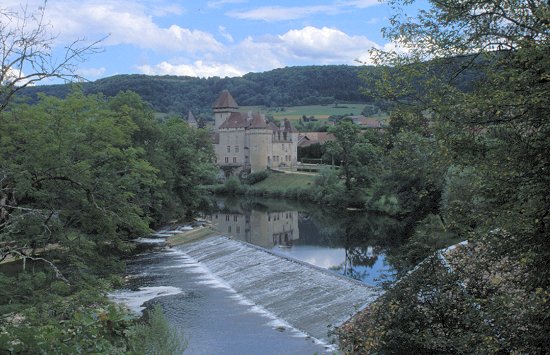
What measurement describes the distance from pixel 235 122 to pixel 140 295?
51.2 metres

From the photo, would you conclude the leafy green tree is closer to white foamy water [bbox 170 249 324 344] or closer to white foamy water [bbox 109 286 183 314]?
white foamy water [bbox 170 249 324 344]

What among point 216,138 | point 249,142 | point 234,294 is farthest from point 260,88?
point 234,294

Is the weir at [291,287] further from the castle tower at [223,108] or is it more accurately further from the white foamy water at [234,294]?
the castle tower at [223,108]

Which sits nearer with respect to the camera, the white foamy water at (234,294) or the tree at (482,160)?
the tree at (482,160)

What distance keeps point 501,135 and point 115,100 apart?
101ft

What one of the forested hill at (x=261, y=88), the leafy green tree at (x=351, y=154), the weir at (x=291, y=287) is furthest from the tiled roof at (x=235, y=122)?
the forested hill at (x=261, y=88)

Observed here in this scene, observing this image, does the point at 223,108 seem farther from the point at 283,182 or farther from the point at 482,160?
the point at 482,160

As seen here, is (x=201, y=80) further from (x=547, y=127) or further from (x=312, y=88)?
(x=547, y=127)

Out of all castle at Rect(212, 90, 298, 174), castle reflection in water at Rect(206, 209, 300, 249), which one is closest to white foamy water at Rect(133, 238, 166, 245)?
castle reflection in water at Rect(206, 209, 300, 249)

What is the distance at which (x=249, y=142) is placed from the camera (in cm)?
6681

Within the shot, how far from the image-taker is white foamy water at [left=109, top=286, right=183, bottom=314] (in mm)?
17141

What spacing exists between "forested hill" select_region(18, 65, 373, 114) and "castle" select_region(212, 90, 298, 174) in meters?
48.7

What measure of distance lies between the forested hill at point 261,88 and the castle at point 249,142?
4870 cm

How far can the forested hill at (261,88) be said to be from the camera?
120312mm
